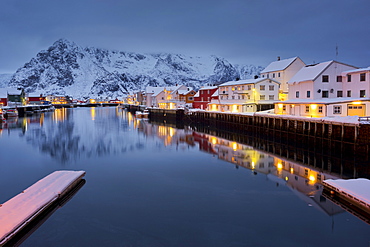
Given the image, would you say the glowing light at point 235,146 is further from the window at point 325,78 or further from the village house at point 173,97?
the village house at point 173,97

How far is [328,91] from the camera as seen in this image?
39.0 meters

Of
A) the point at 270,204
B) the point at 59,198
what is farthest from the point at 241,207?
the point at 59,198

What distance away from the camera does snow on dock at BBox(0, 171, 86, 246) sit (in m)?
11.0

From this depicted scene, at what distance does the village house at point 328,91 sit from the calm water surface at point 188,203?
12020mm

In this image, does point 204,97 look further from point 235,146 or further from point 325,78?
point 235,146

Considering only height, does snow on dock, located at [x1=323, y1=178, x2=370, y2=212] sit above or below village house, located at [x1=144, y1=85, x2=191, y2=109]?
below

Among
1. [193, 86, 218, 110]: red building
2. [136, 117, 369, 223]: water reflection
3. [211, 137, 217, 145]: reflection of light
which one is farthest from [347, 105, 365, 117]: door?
[193, 86, 218, 110]: red building

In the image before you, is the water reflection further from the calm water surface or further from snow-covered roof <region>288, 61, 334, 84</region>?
snow-covered roof <region>288, 61, 334, 84</region>

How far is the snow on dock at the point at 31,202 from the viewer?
11.0 m

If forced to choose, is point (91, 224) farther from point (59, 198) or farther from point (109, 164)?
point (109, 164)

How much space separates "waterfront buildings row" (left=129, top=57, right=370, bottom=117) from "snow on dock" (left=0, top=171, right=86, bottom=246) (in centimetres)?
2878

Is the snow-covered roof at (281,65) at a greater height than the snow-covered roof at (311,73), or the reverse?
the snow-covered roof at (281,65)

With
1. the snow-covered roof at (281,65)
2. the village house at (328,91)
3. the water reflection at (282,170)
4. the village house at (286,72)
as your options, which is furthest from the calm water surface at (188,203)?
the snow-covered roof at (281,65)

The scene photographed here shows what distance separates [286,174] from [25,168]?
66.7 ft
